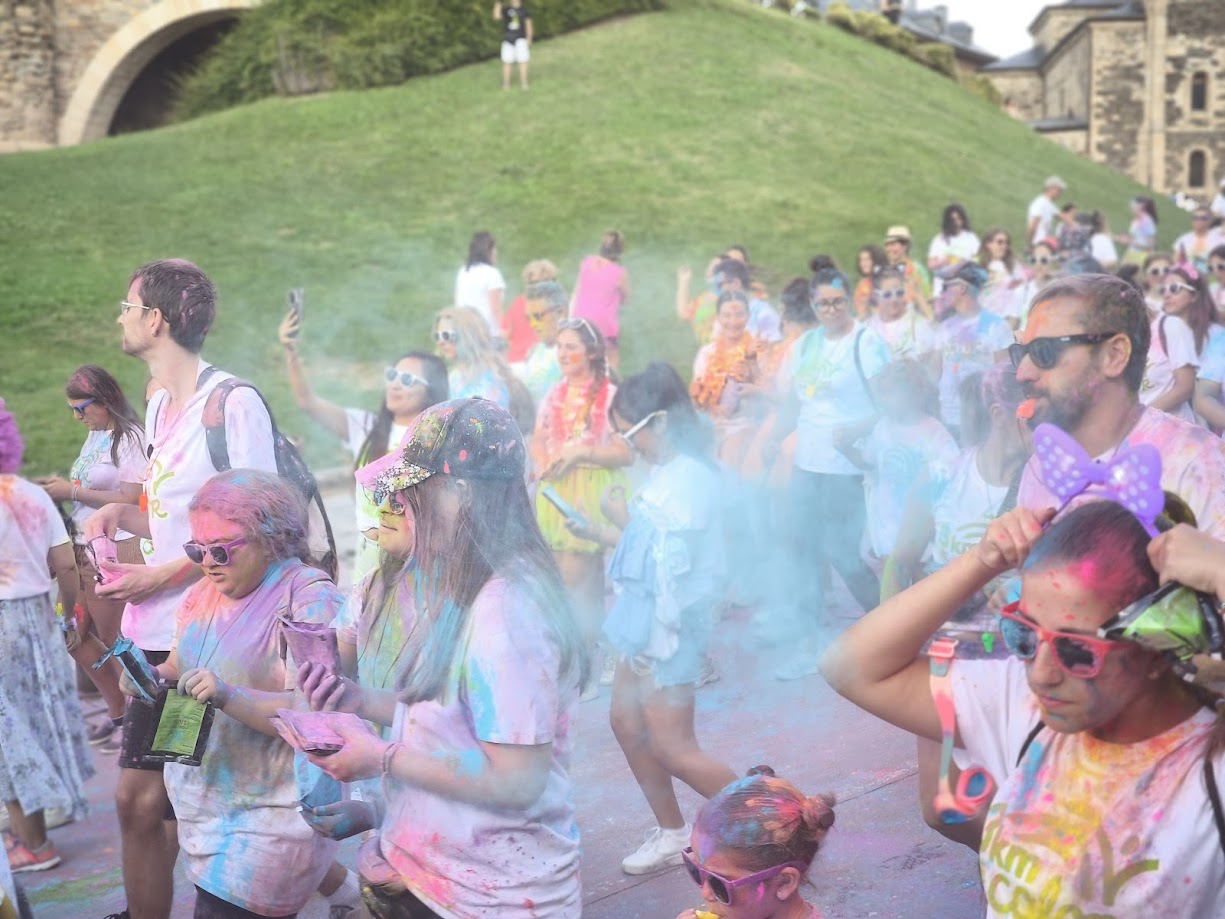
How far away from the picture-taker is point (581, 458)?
6418 millimetres

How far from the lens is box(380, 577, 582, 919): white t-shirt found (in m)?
2.71

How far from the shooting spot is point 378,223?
63.9 ft

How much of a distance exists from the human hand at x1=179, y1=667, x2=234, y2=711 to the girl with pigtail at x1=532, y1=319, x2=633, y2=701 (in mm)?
3027

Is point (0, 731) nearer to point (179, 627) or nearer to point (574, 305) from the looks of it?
point (179, 627)

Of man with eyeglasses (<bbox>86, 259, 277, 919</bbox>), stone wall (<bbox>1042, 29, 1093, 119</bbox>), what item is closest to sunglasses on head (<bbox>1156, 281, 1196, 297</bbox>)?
man with eyeglasses (<bbox>86, 259, 277, 919</bbox>)

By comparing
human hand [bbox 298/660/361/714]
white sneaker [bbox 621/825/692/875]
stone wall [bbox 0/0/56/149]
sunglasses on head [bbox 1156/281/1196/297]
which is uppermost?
stone wall [bbox 0/0/56/149]

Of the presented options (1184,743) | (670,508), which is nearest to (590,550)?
(670,508)

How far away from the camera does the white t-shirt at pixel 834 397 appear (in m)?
7.04

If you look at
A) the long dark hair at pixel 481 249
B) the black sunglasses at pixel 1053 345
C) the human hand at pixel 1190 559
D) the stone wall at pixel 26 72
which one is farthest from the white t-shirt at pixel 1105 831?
the stone wall at pixel 26 72

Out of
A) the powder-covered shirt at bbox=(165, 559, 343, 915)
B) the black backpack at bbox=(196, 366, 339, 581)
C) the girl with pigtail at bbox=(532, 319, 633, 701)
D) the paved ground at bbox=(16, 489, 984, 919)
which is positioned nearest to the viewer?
the powder-covered shirt at bbox=(165, 559, 343, 915)

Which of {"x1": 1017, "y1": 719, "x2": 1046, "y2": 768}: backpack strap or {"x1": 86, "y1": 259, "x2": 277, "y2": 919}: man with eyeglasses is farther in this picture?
{"x1": 86, "y1": 259, "x2": 277, "y2": 919}: man with eyeglasses

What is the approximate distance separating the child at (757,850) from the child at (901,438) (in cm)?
313

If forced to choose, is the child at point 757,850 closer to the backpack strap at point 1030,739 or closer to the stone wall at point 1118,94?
the backpack strap at point 1030,739

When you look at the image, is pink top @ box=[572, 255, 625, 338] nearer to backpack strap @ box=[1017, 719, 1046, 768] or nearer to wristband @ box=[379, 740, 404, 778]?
wristband @ box=[379, 740, 404, 778]
